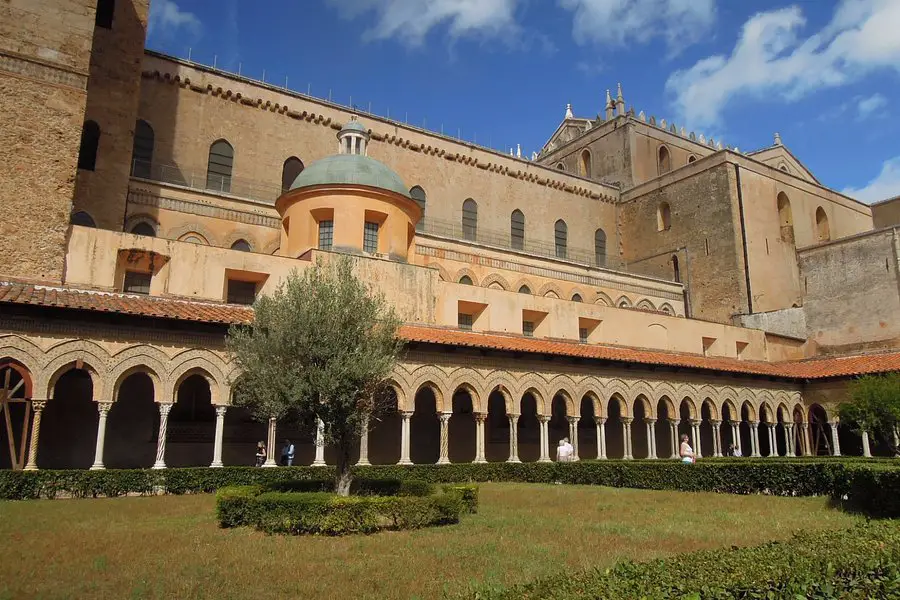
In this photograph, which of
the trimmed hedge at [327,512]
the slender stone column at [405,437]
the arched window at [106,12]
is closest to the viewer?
the trimmed hedge at [327,512]

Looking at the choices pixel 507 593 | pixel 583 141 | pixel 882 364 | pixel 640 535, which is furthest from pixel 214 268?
pixel 583 141

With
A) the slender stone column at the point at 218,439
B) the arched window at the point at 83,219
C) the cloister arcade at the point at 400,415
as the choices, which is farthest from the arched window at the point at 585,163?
the slender stone column at the point at 218,439

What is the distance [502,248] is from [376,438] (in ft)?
42.5

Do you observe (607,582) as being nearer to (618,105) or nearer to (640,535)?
(640,535)

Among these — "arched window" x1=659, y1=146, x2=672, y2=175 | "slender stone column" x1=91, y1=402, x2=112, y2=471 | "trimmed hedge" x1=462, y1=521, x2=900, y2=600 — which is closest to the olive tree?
"slender stone column" x1=91, y1=402, x2=112, y2=471

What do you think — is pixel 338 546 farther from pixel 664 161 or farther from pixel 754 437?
pixel 664 161

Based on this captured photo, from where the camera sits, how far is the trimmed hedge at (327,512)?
34.6 feet

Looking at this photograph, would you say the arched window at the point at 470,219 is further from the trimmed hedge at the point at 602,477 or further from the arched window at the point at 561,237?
the trimmed hedge at the point at 602,477

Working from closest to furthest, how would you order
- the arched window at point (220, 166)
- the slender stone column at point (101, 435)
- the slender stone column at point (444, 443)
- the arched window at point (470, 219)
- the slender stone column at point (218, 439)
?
the slender stone column at point (101, 435), the slender stone column at point (218, 439), the slender stone column at point (444, 443), the arched window at point (220, 166), the arched window at point (470, 219)

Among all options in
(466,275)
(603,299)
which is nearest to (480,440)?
(466,275)

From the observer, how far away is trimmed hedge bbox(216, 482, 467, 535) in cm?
1055

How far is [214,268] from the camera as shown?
21516 mm

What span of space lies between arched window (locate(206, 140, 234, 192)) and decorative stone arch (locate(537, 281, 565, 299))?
46.9 ft

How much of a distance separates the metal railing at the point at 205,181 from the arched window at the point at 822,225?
30.1m
